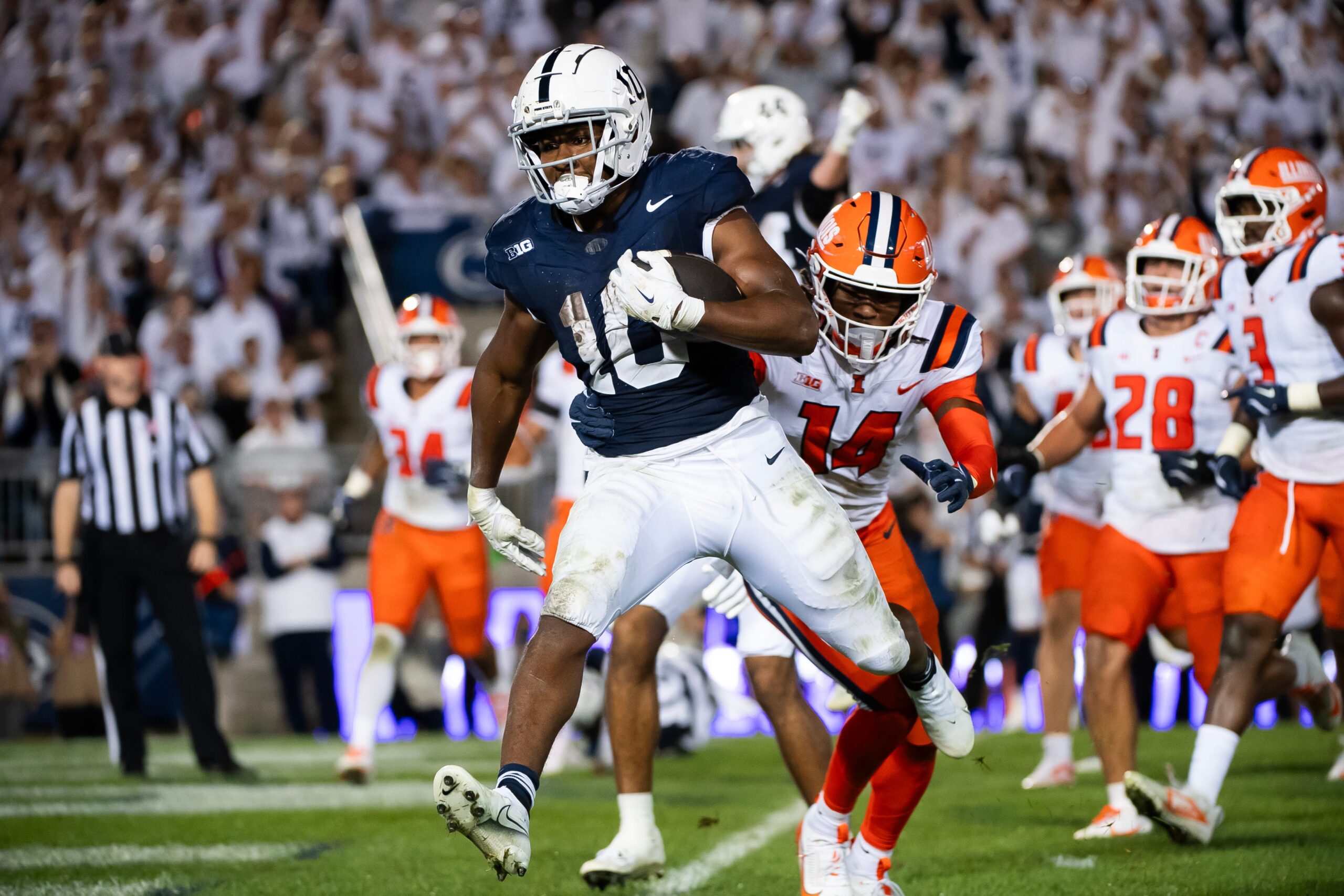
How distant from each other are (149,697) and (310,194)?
3.61 meters

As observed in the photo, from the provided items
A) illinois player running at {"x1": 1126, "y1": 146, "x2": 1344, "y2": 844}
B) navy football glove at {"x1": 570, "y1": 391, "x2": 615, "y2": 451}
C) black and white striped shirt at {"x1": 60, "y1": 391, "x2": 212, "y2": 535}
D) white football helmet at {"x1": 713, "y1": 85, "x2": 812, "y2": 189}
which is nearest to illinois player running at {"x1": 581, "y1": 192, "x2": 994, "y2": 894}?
navy football glove at {"x1": 570, "y1": 391, "x2": 615, "y2": 451}

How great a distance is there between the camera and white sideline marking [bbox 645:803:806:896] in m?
4.16

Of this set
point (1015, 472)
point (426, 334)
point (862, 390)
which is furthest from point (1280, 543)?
point (426, 334)

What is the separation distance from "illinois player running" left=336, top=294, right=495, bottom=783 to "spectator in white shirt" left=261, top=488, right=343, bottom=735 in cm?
209

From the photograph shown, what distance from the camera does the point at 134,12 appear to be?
12.0 metres

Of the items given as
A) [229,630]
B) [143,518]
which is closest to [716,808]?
[143,518]

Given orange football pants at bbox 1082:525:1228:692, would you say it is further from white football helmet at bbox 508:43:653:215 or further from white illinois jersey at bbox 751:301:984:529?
white football helmet at bbox 508:43:653:215

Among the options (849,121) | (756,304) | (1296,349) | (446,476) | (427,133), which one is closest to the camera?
(756,304)

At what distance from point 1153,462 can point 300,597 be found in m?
5.38

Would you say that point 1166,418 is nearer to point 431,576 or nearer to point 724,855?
point 724,855

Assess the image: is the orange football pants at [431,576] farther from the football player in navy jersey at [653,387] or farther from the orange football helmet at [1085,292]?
the football player in navy jersey at [653,387]

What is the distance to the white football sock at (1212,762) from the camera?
451 cm

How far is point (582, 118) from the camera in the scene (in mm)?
3387

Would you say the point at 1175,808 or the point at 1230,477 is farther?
the point at 1230,477
